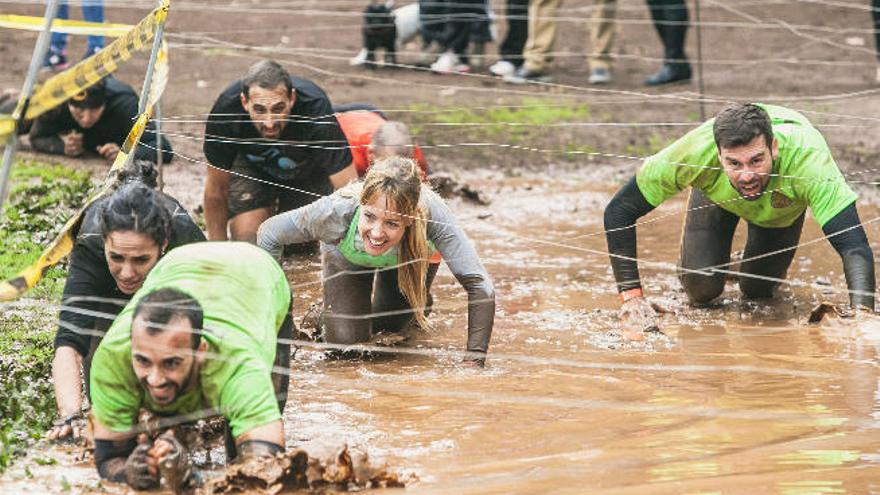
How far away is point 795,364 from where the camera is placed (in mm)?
7336

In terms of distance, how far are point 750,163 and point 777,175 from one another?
0.66 ft

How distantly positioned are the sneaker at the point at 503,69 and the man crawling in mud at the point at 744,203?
19.4 ft

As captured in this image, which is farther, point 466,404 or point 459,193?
point 459,193

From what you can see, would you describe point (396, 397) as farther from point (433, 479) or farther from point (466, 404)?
point (433, 479)

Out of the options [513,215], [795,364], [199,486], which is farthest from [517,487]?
[513,215]

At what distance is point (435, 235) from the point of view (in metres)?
7.25

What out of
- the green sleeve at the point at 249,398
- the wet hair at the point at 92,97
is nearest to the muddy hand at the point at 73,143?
the wet hair at the point at 92,97

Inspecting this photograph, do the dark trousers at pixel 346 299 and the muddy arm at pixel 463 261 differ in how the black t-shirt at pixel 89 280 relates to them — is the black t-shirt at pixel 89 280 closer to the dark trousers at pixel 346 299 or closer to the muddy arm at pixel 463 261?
the muddy arm at pixel 463 261

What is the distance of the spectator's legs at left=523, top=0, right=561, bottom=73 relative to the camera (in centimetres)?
1438

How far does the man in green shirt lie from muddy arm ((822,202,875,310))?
3.34m

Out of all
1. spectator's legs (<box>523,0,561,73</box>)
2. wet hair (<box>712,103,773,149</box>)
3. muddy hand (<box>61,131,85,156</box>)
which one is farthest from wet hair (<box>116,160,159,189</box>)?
spectator's legs (<box>523,0,561,73</box>)

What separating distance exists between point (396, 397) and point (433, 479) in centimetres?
130

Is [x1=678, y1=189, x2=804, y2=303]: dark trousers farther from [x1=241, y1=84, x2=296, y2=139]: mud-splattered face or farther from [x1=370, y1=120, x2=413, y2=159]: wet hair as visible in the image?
[x1=241, y1=84, x2=296, y2=139]: mud-splattered face

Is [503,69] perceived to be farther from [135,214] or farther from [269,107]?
[135,214]
